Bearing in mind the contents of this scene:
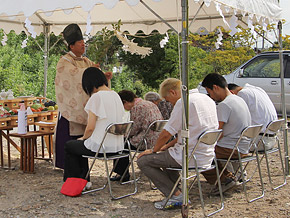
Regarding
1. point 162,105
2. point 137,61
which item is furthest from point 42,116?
point 137,61

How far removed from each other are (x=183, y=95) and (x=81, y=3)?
1.21 m

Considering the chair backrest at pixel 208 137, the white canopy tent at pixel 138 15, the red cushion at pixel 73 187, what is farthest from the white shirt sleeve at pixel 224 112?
the red cushion at pixel 73 187

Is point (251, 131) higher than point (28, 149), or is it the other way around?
point (251, 131)

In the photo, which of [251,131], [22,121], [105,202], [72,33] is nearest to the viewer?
[251,131]

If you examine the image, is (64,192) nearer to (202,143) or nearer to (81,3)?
(202,143)

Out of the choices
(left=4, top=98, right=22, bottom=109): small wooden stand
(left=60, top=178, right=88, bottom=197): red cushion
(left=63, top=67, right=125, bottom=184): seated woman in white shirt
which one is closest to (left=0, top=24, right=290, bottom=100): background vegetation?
(left=4, top=98, right=22, bottom=109): small wooden stand

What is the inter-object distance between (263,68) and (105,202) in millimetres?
7091

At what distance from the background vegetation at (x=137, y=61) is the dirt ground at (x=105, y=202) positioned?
7879 millimetres

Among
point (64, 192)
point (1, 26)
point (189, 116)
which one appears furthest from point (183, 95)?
point (1, 26)

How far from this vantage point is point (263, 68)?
1077 cm

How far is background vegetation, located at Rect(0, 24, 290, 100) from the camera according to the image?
14.9 m

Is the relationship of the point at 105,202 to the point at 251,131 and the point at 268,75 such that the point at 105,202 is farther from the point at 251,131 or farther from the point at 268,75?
the point at 268,75

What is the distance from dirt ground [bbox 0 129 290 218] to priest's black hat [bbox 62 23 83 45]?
1745 millimetres

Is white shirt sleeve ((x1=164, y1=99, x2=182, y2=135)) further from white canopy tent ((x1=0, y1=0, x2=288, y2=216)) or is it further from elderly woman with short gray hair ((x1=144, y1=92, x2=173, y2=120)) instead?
elderly woman with short gray hair ((x1=144, y1=92, x2=173, y2=120))
